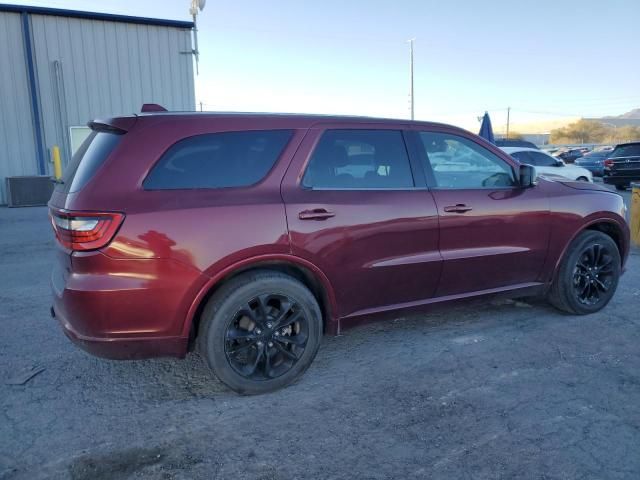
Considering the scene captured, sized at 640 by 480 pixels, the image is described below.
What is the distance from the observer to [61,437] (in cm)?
265

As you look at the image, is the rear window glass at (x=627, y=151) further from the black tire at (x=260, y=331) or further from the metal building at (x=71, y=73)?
the black tire at (x=260, y=331)

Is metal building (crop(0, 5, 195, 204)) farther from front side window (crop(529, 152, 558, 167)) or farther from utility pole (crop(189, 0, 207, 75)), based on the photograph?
front side window (crop(529, 152, 558, 167))

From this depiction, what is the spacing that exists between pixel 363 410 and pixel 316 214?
121 centimetres

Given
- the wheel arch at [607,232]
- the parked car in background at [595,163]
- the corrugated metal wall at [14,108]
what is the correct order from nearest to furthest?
the wheel arch at [607,232], the corrugated metal wall at [14,108], the parked car in background at [595,163]

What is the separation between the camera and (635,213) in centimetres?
731

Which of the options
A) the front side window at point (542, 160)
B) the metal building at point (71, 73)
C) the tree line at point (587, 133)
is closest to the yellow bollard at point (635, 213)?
the front side window at point (542, 160)

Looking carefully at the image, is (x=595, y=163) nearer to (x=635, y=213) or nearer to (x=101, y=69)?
(x=635, y=213)

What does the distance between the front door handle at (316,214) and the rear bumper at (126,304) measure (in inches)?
28.6

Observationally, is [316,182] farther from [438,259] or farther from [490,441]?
[490,441]

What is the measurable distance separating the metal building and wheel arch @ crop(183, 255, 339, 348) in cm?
1385

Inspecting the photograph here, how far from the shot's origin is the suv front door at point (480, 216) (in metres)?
3.64

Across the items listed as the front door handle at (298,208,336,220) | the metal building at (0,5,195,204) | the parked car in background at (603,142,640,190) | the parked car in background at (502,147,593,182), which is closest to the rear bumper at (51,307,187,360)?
the front door handle at (298,208,336,220)

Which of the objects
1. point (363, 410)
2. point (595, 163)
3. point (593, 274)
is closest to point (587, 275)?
point (593, 274)

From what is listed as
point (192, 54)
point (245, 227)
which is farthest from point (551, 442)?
point (192, 54)
